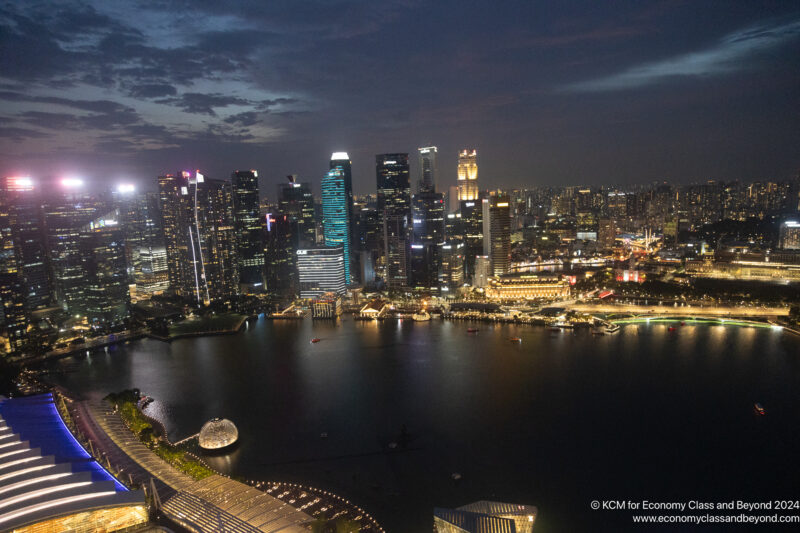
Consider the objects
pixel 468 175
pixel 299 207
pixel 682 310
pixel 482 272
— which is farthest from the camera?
pixel 468 175

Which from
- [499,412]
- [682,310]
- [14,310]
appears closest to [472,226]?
[682,310]

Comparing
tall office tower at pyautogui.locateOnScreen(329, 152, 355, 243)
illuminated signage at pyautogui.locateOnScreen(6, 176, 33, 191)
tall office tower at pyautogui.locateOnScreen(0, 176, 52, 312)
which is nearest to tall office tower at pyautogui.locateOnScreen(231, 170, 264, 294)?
tall office tower at pyautogui.locateOnScreen(329, 152, 355, 243)

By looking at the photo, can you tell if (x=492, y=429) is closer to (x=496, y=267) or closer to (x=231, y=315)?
(x=231, y=315)

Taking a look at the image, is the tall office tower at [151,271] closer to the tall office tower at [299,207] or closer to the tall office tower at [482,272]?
the tall office tower at [299,207]

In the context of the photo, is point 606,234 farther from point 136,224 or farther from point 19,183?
point 19,183

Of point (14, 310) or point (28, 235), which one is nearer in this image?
point (14, 310)
